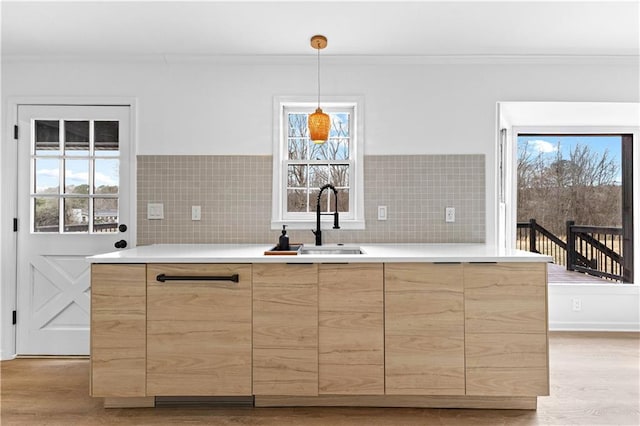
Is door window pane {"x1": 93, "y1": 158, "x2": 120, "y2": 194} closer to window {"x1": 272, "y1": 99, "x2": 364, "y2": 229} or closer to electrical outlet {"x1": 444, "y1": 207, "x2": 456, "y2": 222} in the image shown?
window {"x1": 272, "y1": 99, "x2": 364, "y2": 229}

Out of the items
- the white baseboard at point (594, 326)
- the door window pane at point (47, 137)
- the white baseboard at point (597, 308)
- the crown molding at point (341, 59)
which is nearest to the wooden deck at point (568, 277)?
the white baseboard at point (597, 308)

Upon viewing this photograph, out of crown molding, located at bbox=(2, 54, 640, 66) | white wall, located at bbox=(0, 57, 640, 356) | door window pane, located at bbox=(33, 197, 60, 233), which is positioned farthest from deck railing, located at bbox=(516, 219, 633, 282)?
door window pane, located at bbox=(33, 197, 60, 233)

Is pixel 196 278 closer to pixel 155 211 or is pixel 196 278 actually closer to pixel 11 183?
pixel 155 211

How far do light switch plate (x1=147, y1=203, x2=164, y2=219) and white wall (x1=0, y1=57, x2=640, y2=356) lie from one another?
0.39 meters

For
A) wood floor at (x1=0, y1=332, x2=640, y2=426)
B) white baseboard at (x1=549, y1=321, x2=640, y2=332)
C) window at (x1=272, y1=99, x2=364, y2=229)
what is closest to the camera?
wood floor at (x1=0, y1=332, x2=640, y2=426)

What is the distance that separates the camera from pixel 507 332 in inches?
80.2

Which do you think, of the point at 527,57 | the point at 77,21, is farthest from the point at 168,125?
the point at 527,57

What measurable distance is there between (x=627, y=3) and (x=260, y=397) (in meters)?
2.98

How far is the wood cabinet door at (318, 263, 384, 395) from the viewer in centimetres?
205

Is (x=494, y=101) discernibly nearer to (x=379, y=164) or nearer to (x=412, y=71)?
(x=412, y=71)

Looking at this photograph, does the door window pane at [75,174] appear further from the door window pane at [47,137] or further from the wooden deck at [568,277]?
the wooden deck at [568,277]

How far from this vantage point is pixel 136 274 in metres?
2.05

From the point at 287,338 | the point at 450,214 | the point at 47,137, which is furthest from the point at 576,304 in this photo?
the point at 47,137

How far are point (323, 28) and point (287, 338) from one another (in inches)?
73.7
